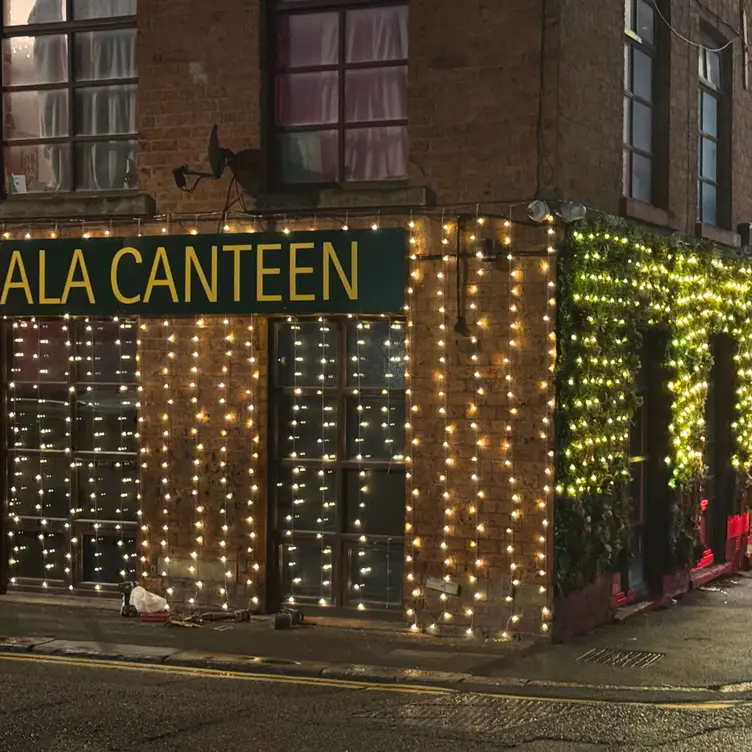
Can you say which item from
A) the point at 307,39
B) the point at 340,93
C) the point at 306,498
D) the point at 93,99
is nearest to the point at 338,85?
the point at 340,93

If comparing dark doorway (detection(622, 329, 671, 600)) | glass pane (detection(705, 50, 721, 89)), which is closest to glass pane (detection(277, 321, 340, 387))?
dark doorway (detection(622, 329, 671, 600))

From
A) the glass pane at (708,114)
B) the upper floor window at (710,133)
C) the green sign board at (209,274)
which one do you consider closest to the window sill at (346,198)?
the green sign board at (209,274)

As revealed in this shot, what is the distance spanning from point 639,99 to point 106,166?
5.39 m

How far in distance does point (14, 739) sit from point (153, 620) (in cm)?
407

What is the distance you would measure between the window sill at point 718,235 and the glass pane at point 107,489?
6.57 metres

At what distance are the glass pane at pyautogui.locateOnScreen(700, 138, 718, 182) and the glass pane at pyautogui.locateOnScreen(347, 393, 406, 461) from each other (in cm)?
530

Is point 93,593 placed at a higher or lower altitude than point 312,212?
lower

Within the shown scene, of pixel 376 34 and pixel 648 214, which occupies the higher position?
pixel 376 34

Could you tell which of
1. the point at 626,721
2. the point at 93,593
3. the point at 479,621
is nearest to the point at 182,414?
the point at 93,593

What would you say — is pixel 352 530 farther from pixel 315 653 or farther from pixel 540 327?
pixel 540 327

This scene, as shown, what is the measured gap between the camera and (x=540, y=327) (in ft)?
36.8

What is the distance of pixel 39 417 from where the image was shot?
1338cm

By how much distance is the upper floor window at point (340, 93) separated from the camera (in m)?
12.0

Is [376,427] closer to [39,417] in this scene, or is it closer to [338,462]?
[338,462]
